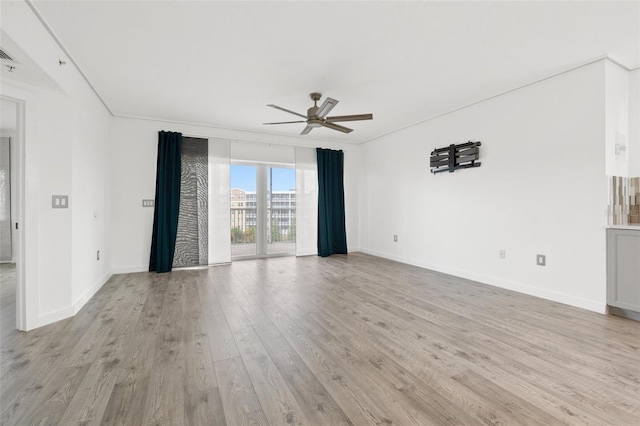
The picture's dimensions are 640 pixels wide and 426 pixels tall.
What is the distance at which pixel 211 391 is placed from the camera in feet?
5.69

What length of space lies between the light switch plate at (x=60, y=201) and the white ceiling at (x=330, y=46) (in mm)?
1454

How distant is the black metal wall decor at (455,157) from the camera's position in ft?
13.9

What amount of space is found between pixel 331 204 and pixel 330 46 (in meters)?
4.04

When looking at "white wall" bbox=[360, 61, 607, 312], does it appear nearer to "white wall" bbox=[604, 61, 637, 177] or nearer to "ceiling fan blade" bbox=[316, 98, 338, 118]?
"white wall" bbox=[604, 61, 637, 177]

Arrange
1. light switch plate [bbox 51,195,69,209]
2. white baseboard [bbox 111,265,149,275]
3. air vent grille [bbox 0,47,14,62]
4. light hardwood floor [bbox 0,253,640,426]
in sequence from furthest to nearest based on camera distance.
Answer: white baseboard [bbox 111,265,149,275], light switch plate [bbox 51,195,69,209], air vent grille [bbox 0,47,14,62], light hardwood floor [bbox 0,253,640,426]

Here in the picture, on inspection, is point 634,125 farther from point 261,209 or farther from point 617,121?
point 261,209

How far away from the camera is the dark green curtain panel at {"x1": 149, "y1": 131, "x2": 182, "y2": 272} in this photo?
4.89 m

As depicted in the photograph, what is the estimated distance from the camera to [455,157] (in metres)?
4.52

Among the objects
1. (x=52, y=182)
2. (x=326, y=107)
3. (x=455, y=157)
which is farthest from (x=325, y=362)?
(x=455, y=157)

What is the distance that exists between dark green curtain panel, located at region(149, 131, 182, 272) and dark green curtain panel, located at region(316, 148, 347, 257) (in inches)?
113

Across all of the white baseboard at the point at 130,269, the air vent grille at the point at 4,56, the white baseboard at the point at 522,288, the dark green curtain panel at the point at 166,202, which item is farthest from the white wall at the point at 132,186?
the white baseboard at the point at 522,288

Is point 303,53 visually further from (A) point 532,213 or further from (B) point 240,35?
(A) point 532,213

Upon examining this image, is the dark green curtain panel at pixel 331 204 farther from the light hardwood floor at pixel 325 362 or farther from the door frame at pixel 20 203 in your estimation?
the door frame at pixel 20 203

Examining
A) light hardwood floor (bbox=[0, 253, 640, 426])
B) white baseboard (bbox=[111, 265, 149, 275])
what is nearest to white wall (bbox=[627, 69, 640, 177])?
light hardwood floor (bbox=[0, 253, 640, 426])
